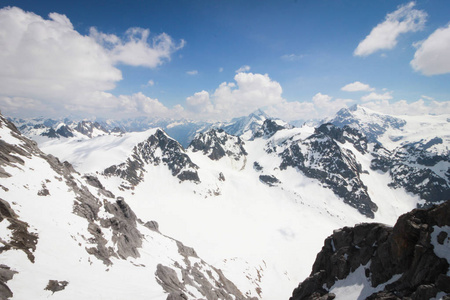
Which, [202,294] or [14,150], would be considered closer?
[202,294]

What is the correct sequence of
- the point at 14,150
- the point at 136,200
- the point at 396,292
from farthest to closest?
the point at 136,200 → the point at 14,150 → the point at 396,292

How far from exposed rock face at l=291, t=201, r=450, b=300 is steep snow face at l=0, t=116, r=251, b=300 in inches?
1011

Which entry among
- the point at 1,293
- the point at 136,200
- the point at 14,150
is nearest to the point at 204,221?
the point at 136,200

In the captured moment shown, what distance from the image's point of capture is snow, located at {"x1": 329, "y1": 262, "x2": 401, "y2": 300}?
2402 cm

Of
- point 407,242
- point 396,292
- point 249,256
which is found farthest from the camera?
point 249,256

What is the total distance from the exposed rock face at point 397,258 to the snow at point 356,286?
0.29 metres

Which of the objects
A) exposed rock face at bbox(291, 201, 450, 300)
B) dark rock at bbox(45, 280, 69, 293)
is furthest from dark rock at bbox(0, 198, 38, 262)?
exposed rock face at bbox(291, 201, 450, 300)

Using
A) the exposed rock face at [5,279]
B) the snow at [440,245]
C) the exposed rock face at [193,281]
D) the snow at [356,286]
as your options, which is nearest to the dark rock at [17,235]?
the exposed rock face at [5,279]

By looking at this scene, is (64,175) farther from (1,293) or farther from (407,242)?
(407,242)

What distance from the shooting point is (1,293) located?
21625 millimetres

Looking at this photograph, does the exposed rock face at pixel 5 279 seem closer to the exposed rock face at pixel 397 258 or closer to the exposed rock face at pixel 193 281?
the exposed rock face at pixel 193 281

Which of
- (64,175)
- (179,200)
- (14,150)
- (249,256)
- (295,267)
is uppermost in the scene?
(14,150)

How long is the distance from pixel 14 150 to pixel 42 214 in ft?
102

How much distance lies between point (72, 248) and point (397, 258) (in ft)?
159
